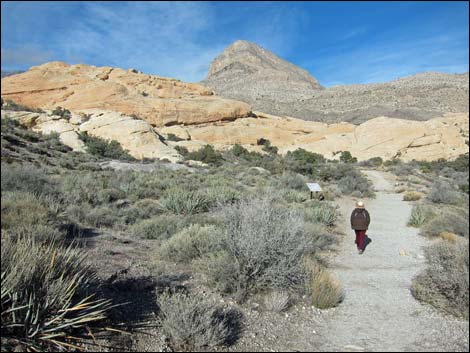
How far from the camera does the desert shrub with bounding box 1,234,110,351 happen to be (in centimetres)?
277

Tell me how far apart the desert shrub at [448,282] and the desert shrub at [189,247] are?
3.15 m

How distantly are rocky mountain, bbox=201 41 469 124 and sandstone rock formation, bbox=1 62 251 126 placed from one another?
1973cm

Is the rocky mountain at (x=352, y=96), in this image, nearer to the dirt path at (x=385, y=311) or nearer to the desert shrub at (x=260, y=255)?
the dirt path at (x=385, y=311)

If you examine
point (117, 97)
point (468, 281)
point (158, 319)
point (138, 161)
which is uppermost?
point (117, 97)

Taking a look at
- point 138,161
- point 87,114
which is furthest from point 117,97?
point 138,161

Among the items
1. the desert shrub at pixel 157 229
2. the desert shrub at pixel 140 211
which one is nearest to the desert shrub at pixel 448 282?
the desert shrub at pixel 157 229

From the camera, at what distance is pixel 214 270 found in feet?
16.5

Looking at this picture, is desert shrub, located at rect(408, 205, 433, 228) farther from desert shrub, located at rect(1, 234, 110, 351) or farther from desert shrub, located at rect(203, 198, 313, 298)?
desert shrub, located at rect(1, 234, 110, 351)

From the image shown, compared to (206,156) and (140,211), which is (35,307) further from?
(206,156)

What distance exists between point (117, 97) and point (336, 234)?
A: 3316 centimetres

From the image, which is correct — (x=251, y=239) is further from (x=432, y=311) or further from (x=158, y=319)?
(x=432, y=311)

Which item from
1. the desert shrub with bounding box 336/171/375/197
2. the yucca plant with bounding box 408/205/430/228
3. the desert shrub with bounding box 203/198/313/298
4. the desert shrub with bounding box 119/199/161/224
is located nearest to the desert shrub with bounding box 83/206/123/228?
the desert shrub with bounding box 119/199/161/224

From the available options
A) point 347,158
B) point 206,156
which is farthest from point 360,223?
point 347,158

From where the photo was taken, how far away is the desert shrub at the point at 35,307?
2.77m
